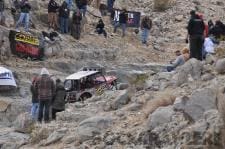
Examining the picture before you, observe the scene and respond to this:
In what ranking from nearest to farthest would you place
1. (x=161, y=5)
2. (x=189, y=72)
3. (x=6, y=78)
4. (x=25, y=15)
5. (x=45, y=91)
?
(x=189, y=72), (x=45, y=91), (x=6, y=78), (x=25, y=15), (x=161, y=5)

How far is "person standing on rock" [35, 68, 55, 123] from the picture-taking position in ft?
53.4

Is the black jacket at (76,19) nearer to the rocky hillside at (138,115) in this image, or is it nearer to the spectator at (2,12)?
the spectator at (2,12)

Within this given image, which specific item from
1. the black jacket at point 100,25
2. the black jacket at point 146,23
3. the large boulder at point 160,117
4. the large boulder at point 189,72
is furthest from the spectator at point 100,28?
the large boulder at point 160,117

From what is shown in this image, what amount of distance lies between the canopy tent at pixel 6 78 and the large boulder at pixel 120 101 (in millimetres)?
8342

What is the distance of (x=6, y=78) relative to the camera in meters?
23.9

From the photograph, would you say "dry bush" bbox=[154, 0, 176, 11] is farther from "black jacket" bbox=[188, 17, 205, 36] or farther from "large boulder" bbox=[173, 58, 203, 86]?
"large boulder" bbox=[173, 58, 203, 86]

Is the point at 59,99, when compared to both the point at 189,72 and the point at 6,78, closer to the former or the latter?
the point at 189,72

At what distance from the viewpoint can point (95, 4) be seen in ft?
119

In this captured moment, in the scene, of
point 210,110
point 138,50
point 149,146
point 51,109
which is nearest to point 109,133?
point 149,146

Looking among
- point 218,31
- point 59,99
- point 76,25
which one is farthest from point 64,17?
point 59,99

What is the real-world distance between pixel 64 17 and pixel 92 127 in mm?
16691

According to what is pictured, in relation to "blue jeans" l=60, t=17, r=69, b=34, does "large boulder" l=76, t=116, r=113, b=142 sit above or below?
below

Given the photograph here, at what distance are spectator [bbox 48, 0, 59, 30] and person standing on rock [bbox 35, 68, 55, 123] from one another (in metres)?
13.9

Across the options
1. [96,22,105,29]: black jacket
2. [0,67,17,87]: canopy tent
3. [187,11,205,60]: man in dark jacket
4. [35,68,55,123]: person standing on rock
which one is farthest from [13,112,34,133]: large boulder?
[96,22,105,29]: black jacket
